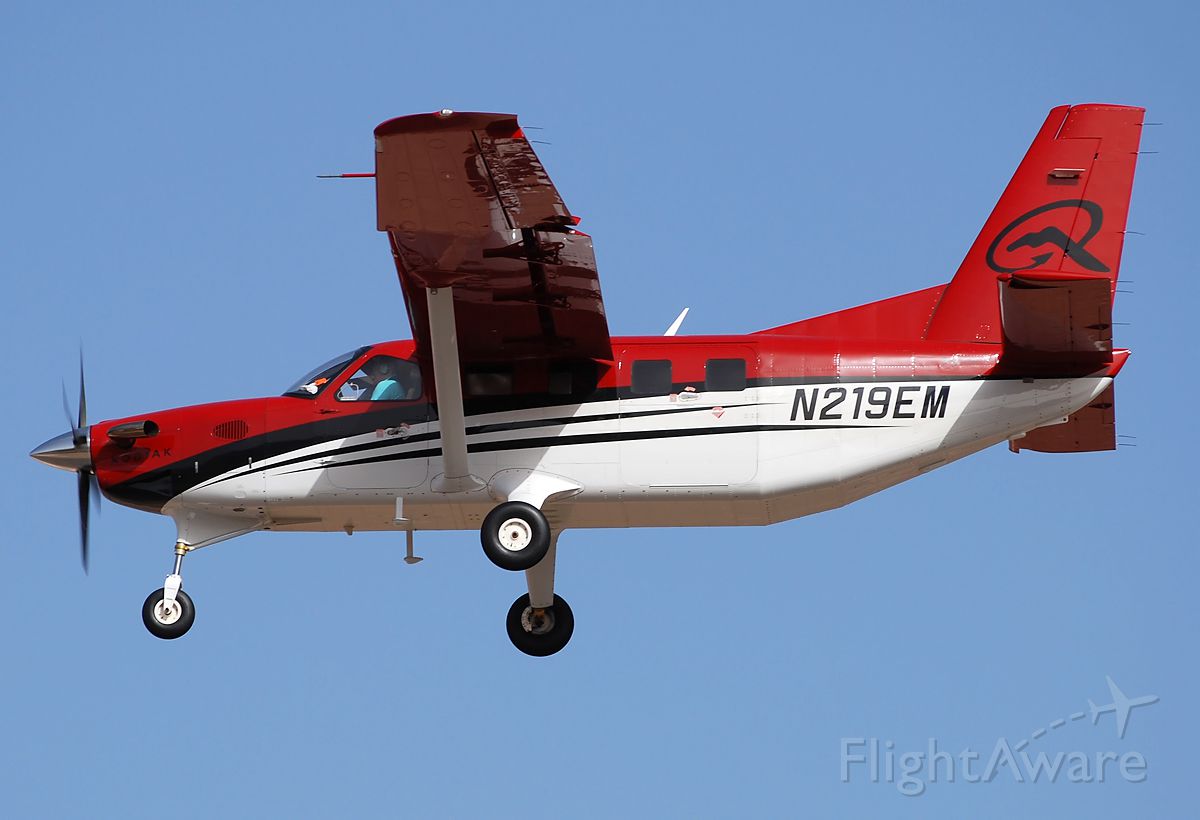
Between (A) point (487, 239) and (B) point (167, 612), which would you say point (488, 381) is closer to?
(A) point (487, 239)

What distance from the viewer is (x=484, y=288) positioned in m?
16.7

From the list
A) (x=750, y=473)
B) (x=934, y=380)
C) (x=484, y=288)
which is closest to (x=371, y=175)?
(x=484, y=288)

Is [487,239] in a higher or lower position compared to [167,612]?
higher

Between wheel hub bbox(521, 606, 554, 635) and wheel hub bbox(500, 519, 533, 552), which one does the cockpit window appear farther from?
wheel hub bbox(521, 606, 554, 635)

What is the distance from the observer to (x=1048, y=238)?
1817 cm

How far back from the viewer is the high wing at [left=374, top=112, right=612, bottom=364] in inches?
557

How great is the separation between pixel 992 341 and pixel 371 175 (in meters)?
7.07

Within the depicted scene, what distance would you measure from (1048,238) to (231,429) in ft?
29.5

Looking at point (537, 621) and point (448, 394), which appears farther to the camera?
point (537, 621)

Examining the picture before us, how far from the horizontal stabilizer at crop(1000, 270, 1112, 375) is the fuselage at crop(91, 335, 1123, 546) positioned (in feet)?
0.74

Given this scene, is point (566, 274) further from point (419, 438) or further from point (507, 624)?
point (507, 624)

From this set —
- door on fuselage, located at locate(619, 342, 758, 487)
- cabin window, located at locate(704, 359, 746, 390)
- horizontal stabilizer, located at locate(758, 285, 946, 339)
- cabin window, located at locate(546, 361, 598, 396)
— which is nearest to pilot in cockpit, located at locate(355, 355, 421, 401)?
cabin window, located at locate(546, 361, 598, 396)

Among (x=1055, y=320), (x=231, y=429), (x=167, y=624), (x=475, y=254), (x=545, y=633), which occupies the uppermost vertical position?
(x=475, y=254)

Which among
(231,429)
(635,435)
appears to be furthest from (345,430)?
(635,435)
